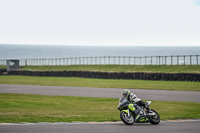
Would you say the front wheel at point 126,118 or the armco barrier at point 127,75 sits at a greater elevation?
the front wheel at point 126,118

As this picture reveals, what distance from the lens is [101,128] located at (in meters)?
11.4

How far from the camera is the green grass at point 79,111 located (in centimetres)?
1413

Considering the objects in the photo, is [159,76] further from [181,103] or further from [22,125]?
[22,125]

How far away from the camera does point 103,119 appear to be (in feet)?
45.6

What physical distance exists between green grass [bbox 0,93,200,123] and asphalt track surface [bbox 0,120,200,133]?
1446mm

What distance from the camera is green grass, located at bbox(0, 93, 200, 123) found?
14134mm

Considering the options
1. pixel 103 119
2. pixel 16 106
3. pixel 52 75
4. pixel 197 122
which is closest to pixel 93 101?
pixel 16 106

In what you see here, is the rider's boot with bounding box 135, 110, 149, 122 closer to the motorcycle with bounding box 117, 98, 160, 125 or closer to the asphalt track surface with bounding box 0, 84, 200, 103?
the motorcycle with bounding box 117, 98, 160, 125

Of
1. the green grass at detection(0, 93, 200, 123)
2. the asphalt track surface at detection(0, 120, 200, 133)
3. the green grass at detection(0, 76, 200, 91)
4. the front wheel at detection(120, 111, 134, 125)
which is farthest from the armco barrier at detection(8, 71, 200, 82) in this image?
the front wheel at detection(120, 111, 134, 125)

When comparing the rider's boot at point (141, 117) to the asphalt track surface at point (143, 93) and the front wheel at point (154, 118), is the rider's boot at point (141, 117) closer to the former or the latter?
the front wheel at point (154, 118)

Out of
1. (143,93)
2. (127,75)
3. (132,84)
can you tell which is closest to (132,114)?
(143,93)

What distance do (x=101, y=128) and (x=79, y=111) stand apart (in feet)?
17.5

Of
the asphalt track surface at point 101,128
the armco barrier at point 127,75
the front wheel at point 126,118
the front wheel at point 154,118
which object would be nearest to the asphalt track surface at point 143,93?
the front wheel at point 154,118

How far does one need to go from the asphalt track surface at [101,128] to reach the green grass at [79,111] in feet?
4.74
